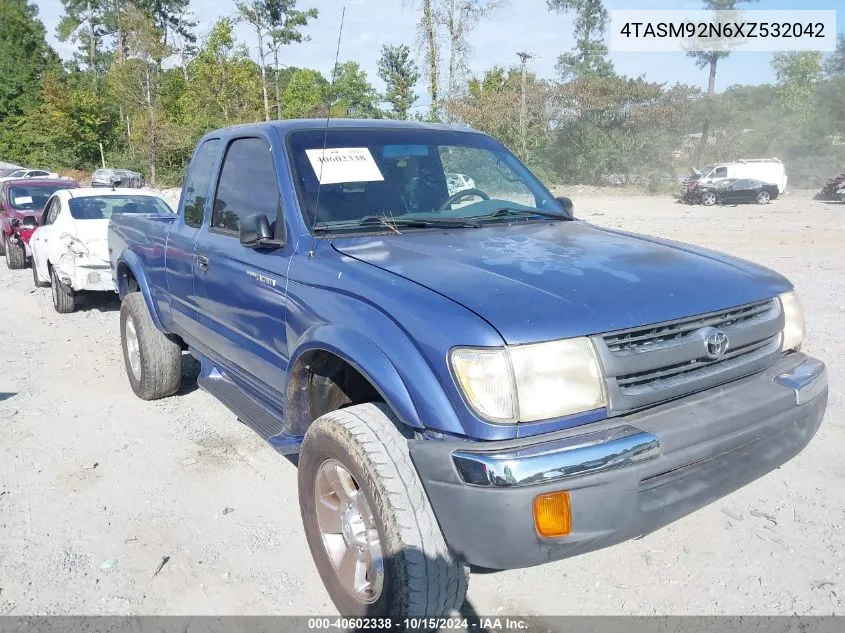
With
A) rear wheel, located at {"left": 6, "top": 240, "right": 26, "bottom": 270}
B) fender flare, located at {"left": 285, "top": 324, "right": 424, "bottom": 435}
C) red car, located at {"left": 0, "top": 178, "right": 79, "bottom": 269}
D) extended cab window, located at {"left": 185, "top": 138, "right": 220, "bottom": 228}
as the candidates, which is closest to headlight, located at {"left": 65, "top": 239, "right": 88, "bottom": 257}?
extended cab window, located at {"left": 185, "top": 138, "right": 220, "bottom": 228}

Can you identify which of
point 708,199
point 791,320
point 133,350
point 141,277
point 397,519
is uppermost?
point 791,320

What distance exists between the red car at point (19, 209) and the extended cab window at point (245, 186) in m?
10.0

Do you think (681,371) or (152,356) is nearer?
(681,371)

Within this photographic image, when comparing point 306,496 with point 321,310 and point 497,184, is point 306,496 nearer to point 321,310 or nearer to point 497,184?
point 321,310

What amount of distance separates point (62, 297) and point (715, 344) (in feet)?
27.7

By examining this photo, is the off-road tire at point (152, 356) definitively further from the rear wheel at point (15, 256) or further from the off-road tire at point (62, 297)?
the rear wheel at point (15, 256)

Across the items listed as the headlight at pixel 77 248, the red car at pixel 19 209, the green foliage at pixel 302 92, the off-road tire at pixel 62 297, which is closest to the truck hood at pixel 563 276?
the headlight at pixel 77 248

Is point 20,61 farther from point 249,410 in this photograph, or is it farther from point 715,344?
point 715,344

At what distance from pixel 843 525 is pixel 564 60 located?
53110 millimetres

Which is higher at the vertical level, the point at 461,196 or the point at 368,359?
the point at 461,196

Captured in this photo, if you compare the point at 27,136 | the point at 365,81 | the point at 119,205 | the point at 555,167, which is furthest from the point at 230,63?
the point at 27,136

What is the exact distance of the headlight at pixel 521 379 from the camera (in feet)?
7.36

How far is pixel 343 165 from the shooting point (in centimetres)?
348

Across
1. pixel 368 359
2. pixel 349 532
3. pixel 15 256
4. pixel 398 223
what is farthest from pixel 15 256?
pixel 368 359
